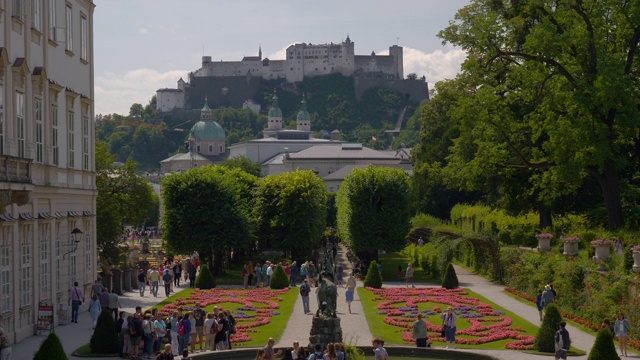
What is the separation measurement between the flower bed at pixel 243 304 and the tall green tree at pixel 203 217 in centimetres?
938

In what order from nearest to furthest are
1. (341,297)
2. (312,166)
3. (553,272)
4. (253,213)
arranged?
(553,272) → (341,297) → (253,213) → (312,166)

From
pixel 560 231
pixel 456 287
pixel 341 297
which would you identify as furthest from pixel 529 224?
pixel 341 297

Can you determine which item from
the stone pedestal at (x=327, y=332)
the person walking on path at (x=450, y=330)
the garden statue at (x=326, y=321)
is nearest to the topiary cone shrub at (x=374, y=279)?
the person walking on path at (x=450, y=330)

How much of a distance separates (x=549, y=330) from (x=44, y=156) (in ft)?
51.1

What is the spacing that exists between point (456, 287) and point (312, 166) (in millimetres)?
117151

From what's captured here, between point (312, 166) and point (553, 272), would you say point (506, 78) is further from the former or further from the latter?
point (312, 166)

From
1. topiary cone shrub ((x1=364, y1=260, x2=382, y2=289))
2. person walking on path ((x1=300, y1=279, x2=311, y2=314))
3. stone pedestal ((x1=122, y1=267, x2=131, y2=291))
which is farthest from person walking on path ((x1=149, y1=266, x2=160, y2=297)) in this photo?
topiary cone shrub ((x1=364, y1=260, x2=382, y2=289))

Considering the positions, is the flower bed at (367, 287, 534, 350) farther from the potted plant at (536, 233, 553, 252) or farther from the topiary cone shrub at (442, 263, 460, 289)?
the potted plant at (536, 233, 553, 252)

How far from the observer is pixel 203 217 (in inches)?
2495

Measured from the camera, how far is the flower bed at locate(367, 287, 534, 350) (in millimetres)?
34844

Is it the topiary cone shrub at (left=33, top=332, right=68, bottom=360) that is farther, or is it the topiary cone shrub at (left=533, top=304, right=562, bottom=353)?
the topiary cone shrub at (left=533, top=304, right=562, bottom=353)

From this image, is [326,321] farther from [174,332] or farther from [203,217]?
[203,217]

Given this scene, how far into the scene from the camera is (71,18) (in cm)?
3975

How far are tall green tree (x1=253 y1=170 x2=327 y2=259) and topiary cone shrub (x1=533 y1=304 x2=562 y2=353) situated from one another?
37384 mm
